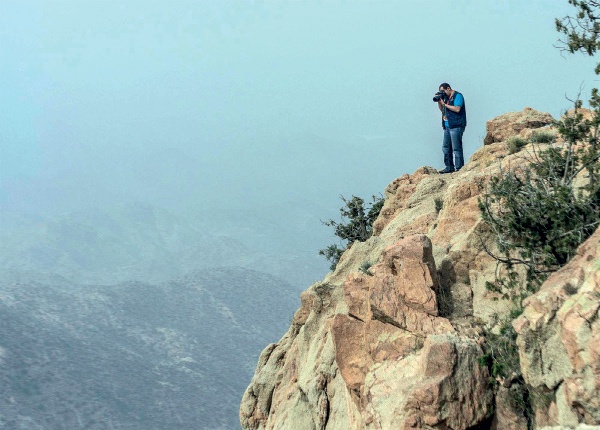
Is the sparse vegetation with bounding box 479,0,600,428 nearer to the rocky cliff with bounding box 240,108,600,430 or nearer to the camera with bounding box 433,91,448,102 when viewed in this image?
the rocky cliff with bounding box 240,108,600,430

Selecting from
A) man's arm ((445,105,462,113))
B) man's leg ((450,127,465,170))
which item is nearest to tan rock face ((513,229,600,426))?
man's arm ((445,105,462,113))

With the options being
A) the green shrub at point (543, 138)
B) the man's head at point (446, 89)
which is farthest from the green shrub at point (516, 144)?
the man's head at point (446, 89)

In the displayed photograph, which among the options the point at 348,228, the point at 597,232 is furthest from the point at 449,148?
the point at 597,232

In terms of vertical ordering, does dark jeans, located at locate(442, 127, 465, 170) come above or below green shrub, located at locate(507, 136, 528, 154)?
above

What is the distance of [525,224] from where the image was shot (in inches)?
504

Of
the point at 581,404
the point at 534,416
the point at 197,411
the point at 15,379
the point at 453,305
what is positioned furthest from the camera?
the point at 197,411

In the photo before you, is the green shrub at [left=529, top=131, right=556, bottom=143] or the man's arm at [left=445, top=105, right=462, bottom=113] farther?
the man's arm at [left=445, top=105, right=462, bottom=113]

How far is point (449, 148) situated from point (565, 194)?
11.3 meters

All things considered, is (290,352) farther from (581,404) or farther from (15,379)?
(15,379)

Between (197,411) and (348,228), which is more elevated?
(348,228)

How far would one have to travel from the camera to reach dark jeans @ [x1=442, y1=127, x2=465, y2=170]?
22.7m

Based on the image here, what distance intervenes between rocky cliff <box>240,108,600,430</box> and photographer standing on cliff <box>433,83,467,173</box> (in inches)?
115

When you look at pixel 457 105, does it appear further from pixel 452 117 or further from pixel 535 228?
pixel 535 228

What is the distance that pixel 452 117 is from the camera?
74.4ft
